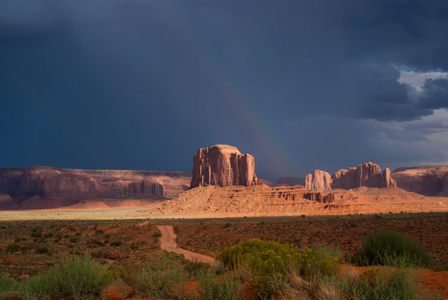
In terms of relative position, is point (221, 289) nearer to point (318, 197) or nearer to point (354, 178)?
point (318, 197)

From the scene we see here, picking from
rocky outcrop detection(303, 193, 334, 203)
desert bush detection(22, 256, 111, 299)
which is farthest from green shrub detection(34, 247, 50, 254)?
rocky outcrop detection(303, 193, 334, 203)

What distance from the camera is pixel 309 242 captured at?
2814 cm

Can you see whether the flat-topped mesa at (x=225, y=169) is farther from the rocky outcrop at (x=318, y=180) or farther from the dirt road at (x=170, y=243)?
the rocky outcrop at (x=318, y=180)

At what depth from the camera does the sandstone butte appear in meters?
84.2

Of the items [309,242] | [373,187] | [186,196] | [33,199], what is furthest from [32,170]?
[309,242]

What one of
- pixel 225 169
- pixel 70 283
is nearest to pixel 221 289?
pixel 70 283

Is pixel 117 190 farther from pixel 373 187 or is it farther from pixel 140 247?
pixel 140 247

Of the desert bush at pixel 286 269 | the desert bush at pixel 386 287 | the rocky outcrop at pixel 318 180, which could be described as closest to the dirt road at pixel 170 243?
the desert bush at pixel 286 269

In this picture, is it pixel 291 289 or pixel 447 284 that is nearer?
pixel 291 289

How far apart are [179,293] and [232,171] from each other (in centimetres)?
10022

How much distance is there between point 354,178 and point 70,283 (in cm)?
16578

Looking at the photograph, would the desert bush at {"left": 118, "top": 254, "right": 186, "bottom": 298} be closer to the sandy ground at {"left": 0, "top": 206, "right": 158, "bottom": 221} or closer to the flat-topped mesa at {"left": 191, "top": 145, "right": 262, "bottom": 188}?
the sandy ground at {"left": 0, "top": 206, "right": 158, "bottom": 221}

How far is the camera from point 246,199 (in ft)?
302

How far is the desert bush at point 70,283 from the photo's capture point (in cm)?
845
